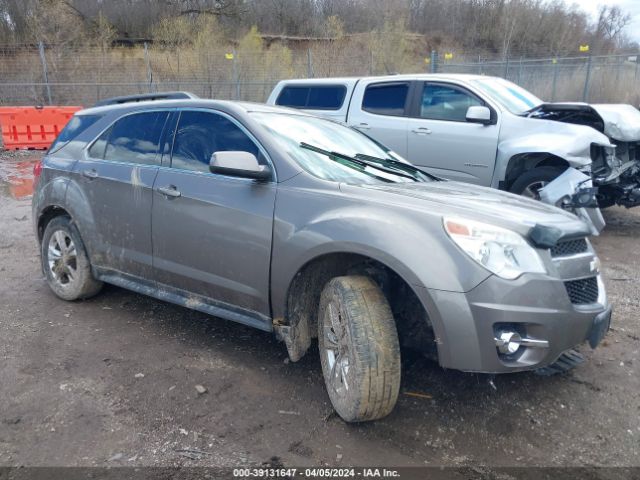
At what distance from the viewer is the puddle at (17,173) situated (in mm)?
10156

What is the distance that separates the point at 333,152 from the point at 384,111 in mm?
4435

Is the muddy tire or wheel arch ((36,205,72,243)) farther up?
wheel arch ((36,205,72,243))

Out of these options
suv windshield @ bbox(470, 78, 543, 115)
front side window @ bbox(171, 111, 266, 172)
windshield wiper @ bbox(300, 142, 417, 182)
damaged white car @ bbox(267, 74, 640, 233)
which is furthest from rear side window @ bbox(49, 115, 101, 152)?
suv windshield @ bbox(470, 78, 543, 115)

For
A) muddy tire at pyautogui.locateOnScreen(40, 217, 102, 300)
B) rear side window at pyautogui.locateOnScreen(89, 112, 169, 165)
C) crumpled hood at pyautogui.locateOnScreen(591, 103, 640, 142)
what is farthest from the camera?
crumpled hood at pyautogui.locateOnScreen(591, 103, 640, 142)

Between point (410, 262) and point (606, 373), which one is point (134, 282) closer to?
point (410, 262)

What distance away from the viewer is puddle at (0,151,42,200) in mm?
10156

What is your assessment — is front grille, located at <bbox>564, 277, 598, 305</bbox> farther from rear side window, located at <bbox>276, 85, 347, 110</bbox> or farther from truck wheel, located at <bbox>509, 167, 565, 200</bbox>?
rear side window, located at <bbox>276, 85, 347, 110</bbox>

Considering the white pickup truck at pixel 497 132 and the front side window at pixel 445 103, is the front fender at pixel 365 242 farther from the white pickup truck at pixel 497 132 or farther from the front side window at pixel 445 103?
the front side window at pixel 445 103

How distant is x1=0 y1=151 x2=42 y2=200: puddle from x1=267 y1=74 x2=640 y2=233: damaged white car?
661 cm

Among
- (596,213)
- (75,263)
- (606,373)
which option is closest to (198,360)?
(75,263)

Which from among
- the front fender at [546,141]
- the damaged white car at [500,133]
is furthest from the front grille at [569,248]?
the front fender at [546,141]

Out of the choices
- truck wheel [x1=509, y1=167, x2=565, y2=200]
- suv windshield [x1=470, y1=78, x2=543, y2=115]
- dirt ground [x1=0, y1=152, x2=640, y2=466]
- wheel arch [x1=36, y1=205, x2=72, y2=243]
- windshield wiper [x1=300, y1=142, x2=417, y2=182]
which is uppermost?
suv windshield [x1=470, y1=78, x2=543, y2=115]

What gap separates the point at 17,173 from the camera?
12359 millimetres

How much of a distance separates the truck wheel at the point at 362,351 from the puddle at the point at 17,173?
8.62 m
